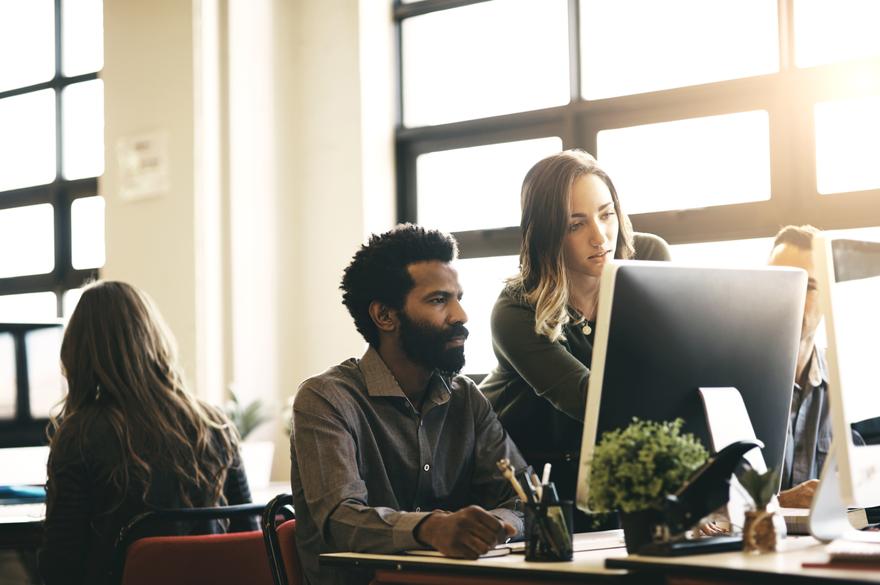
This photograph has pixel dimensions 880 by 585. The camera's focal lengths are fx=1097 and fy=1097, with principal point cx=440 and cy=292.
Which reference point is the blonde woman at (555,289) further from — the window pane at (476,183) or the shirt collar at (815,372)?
the window pane at (476,183)

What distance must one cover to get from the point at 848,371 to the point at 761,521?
0.23m

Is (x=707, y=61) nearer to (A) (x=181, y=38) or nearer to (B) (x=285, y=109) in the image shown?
(B) (x=285, y=109)

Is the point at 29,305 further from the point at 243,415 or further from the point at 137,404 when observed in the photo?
the point at 137,404

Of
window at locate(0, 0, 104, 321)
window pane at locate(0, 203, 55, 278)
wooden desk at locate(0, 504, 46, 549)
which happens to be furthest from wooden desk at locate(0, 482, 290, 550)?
window pane at locate(0, 203, 55, 278)

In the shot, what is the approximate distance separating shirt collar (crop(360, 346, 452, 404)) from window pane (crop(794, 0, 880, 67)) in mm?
2149

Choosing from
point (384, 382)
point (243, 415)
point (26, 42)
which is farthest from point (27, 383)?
point (26, 42)

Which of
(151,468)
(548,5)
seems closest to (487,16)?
(548,5)

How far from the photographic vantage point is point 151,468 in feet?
8.13

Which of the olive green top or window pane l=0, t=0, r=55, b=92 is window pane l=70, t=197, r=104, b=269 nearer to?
window pane l=0, t=0, r=55, b=92

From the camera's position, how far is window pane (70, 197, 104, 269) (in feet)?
17.2

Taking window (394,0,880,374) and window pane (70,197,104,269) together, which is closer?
window (394,0,880,374)

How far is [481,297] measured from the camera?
14.3 ft

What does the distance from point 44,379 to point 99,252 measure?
2079mm

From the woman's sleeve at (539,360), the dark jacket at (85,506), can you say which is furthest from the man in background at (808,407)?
the dark jacket at (85,506)
